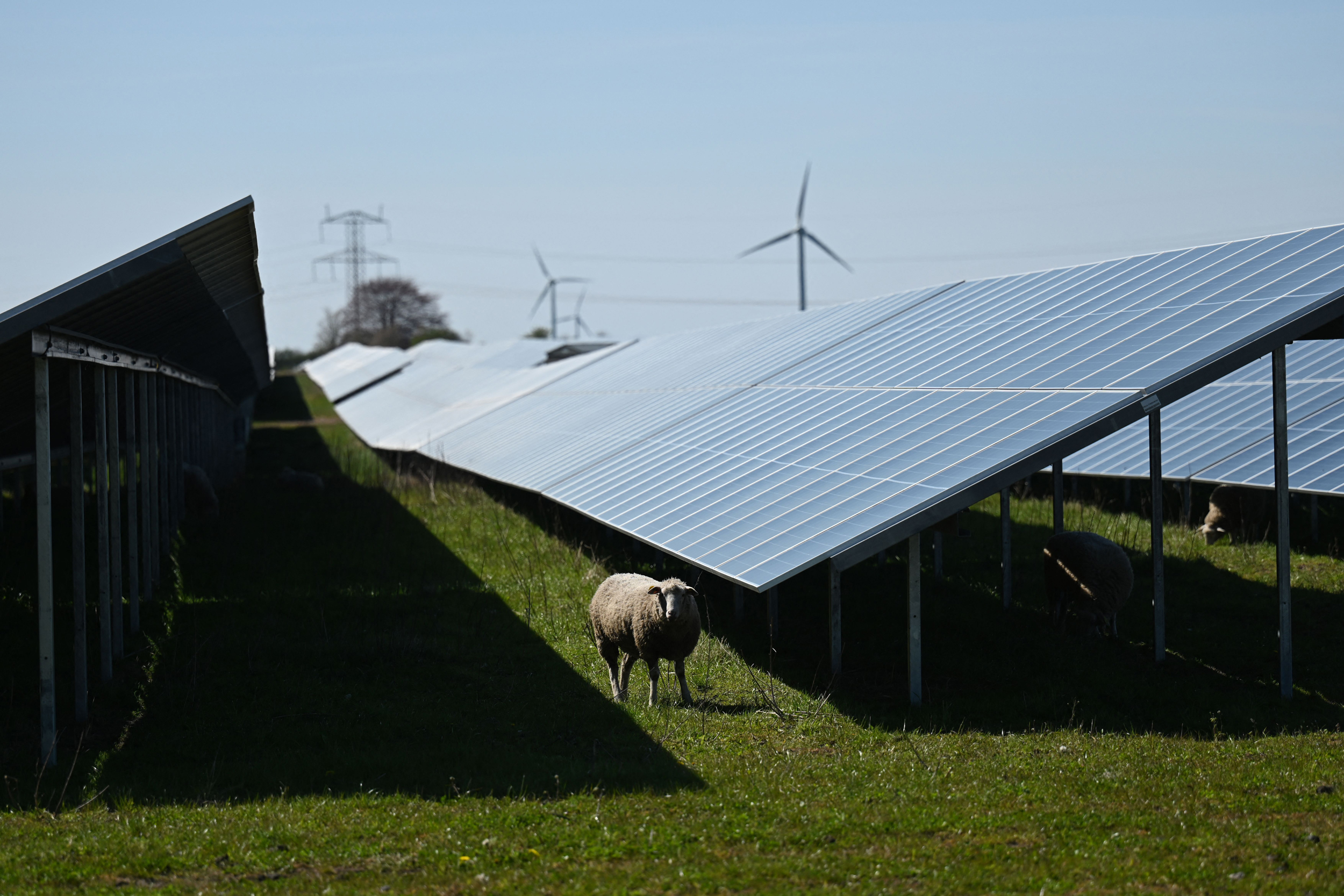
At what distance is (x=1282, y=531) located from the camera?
43.4ft

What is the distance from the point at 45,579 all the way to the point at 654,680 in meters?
6.08

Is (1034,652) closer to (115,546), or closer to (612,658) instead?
(612,658)

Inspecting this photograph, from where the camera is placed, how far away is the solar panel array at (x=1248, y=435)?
70.3 ft

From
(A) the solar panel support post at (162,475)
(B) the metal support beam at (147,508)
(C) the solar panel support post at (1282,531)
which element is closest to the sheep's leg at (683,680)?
(C) the solar panel support post at (1282,531)

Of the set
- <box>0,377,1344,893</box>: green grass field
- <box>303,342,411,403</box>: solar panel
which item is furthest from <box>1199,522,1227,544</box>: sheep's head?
<box>303,342,411,403</box>: solar panel

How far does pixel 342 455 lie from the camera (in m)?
45.5

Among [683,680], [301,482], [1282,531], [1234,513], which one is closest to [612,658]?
[683,680]

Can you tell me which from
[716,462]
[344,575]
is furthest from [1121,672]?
[344,575]

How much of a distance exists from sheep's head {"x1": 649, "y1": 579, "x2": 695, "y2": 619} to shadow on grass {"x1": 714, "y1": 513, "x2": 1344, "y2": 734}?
1.83 metres

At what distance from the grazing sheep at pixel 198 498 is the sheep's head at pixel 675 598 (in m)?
18.1

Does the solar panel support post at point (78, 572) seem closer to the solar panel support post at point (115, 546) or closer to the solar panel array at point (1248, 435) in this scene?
the solar panel support post at point (115, 546)

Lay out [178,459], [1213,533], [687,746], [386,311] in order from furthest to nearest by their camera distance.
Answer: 1. [386,311]
2. [178,459]
3. [1213,533]
4. [687,746]

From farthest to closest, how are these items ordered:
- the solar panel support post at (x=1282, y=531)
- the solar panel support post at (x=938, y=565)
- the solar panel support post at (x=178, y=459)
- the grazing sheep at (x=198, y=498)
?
the grazing sheep at (x=198, y=498), the solar panel support post at (x=178, y=459), the solar panel support post at (x=938, y=565), the solar panel support post at (x=1282, y=531)

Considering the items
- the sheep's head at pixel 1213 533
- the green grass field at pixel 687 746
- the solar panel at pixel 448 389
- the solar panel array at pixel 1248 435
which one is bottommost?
the green grass field at pixel 687 746
